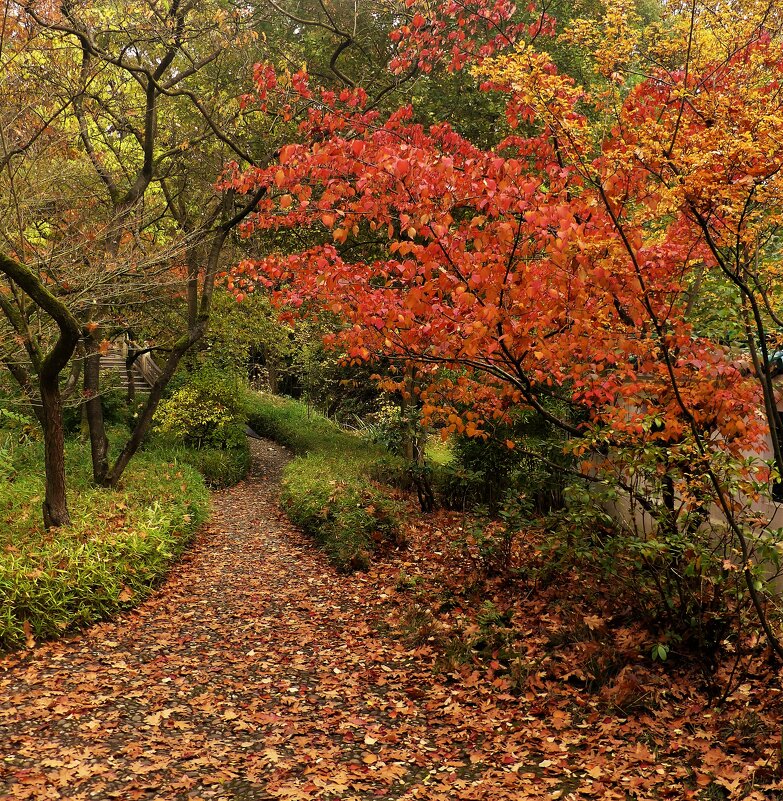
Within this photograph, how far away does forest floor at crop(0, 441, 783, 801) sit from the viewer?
4.10 m

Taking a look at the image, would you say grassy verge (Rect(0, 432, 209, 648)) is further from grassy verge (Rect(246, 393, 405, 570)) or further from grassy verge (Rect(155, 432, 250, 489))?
grassy verge (Rect(155, 432, 250, 489))

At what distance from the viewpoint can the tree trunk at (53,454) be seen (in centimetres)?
772

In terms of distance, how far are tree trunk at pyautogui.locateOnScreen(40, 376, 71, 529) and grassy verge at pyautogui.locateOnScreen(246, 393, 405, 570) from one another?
3.55m

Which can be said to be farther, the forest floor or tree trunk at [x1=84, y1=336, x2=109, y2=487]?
tree trunk at [x1=84, y1=336, x2=109, y2=487]

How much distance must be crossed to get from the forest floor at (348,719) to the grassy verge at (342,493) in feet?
6.12

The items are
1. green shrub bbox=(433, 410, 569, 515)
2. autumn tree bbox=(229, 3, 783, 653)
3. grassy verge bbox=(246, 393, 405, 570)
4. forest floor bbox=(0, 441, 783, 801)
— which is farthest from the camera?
grassy verge bbox=(246, 393, 405, 570)

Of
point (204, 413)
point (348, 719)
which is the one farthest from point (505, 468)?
point (204, 413)

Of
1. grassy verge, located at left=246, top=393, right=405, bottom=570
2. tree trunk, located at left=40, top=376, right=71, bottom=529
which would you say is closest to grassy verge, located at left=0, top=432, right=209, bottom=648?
tree trunk, located at left=40, top=376, right=71, bottom=529

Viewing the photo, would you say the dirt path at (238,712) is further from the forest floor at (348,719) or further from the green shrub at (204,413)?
the green shrub at (204,413)

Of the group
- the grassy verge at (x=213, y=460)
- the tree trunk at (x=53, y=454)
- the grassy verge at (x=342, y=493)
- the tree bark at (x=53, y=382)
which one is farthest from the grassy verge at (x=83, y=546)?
the grassy verge at (x=213, y=460)

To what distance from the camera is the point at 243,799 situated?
13.4ft

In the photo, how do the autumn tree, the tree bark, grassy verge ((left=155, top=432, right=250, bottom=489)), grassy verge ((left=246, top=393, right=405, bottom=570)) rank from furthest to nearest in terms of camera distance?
grassy verge ((left=155, top=432, right=250, bottom=489)) → grassy verge ((left=246, top=393, right=405, bottom=570)) → the tree bark → the autumn tree

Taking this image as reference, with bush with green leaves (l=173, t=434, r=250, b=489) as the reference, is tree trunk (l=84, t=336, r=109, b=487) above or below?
above

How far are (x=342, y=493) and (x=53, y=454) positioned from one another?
4.29 metres
